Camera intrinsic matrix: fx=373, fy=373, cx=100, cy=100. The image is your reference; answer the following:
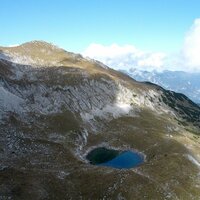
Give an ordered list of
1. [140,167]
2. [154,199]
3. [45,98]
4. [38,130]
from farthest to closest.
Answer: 1. [45,98]
2. [38,130]
3. [140,167]
4. [154,199]

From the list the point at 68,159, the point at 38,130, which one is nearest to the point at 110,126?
the point at 38,130

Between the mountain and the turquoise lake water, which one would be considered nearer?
the mountain

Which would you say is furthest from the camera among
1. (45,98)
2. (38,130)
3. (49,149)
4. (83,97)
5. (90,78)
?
(90,78)

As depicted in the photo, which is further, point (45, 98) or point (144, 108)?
point (144, 108)

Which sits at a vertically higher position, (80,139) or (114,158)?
(80,139)

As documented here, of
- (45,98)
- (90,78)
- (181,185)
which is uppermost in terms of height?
(90,78)

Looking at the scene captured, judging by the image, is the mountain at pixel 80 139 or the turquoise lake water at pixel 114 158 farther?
the turquoise lake water at pixel 114 158

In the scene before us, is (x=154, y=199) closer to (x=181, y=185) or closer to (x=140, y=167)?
(x=181, y=185)

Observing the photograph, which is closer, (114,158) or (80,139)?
(114,158)
